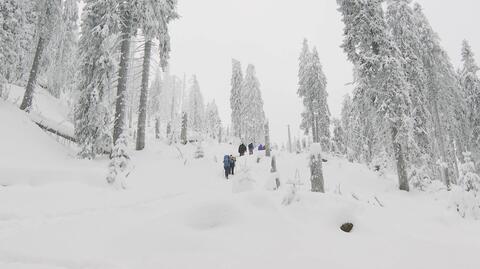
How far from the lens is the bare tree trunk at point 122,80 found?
14.6 metres

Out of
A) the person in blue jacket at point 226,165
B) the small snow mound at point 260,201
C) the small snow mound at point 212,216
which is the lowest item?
the small snow mound at point 212,216

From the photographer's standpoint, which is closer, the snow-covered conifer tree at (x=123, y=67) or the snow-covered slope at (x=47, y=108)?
the snow-covered conifer tree at (x=123, y=67)

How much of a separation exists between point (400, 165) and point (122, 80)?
14.2 metres

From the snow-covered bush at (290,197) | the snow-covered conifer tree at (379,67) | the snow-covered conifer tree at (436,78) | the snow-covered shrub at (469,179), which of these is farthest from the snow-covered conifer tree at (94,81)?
the snow-covered conifer tree at (436,78)

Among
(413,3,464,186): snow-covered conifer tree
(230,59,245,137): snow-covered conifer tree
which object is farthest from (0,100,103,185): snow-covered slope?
(230,59,245,137): snow-covered conifer tree

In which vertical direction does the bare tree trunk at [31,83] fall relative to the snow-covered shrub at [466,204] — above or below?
above

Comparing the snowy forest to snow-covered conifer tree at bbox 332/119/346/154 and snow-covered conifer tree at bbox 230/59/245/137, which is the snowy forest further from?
snow-covered conifer tree at bbox 230/59/245/137

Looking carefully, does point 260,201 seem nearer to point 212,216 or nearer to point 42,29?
point 212,216

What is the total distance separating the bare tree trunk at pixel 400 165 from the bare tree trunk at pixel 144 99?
12849mm

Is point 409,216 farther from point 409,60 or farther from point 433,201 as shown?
point 409,60

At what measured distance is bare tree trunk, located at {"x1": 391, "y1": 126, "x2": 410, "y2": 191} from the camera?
16547mm

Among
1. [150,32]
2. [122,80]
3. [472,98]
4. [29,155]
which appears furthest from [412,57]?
[29,155]

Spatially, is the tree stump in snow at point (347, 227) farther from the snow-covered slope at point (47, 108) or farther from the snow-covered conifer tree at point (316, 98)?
the snow-covered conifer tree at point (316, 98)

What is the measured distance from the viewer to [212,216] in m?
4.97
